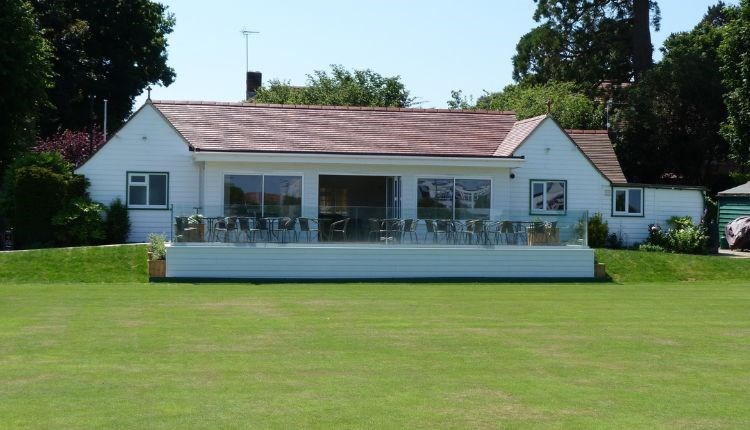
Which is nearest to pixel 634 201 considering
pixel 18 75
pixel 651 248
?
pixel 651 248

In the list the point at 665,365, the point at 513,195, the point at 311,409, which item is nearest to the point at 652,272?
the point at 513,195

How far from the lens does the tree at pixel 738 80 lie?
3994 cm

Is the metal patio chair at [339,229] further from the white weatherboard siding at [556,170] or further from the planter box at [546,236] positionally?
the white weatherboard siding at [556,170]

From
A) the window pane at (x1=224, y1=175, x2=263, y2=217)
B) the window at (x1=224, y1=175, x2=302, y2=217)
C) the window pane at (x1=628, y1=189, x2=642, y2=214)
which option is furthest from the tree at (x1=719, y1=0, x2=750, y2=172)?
the window pane at (x1=224, y1=175, x2=263, y2=217)

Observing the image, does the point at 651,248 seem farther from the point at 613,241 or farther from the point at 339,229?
the point at 339,229

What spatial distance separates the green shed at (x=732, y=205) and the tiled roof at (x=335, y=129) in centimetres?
914

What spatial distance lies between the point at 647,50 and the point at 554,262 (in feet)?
84.6

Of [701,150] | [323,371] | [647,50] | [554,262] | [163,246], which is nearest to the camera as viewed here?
[323,371]

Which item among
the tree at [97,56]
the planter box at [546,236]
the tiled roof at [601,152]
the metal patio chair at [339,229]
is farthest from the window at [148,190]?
the tree at [97,56]

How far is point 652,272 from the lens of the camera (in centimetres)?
2872

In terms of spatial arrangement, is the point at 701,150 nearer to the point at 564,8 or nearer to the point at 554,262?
the point at 564,8

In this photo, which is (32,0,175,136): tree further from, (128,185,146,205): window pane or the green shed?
the green shed

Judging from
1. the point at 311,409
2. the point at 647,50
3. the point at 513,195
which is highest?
the point at 647,50

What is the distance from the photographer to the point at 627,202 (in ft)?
112
